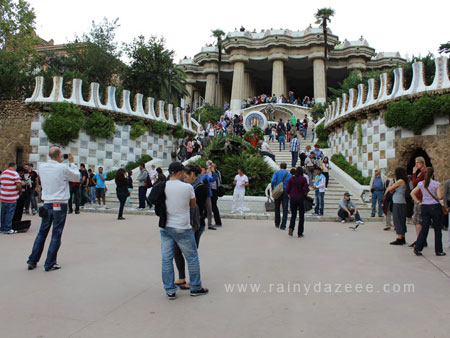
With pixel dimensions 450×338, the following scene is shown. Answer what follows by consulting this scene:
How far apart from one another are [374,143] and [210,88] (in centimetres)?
3341

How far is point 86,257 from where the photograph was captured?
18.9 feet

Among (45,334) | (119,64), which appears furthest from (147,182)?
(119,64)

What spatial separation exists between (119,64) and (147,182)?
67.5ft

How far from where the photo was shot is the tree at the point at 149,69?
3034 cm

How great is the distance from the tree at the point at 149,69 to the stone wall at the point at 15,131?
42.7 ft

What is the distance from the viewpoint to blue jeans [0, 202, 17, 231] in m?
7.93

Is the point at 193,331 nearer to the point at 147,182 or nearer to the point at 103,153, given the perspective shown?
the point at 147,182

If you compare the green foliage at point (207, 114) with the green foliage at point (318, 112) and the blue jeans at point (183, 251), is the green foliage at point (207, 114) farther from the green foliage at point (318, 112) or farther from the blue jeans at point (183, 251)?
the blue jeans at point (183, 251)

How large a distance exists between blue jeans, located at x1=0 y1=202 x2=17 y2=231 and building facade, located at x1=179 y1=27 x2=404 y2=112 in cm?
3537

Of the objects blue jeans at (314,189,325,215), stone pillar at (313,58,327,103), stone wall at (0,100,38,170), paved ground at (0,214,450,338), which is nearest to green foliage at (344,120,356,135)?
Answer: blue jeans at (314,189,325,215)

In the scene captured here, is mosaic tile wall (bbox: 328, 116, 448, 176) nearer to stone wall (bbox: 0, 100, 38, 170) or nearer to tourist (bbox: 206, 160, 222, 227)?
tourist (bbox: 206, 160, 222, 227)

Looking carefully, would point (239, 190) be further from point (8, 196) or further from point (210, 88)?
point (210, 88)

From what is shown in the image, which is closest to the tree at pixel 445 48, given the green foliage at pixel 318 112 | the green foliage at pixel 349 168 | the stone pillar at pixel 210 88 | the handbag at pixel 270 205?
the green foliage at pixel 349 168

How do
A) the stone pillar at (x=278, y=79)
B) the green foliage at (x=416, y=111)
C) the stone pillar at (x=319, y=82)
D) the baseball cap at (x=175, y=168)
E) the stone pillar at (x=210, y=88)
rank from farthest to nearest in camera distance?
the stone pillar at (x=210, y=88), the stone pillar at (x=278, y=79), the stone pillar at (x=319, y=82), the green foliage at (x=416, y=111), the baseball cap at (x=175, y=168)
